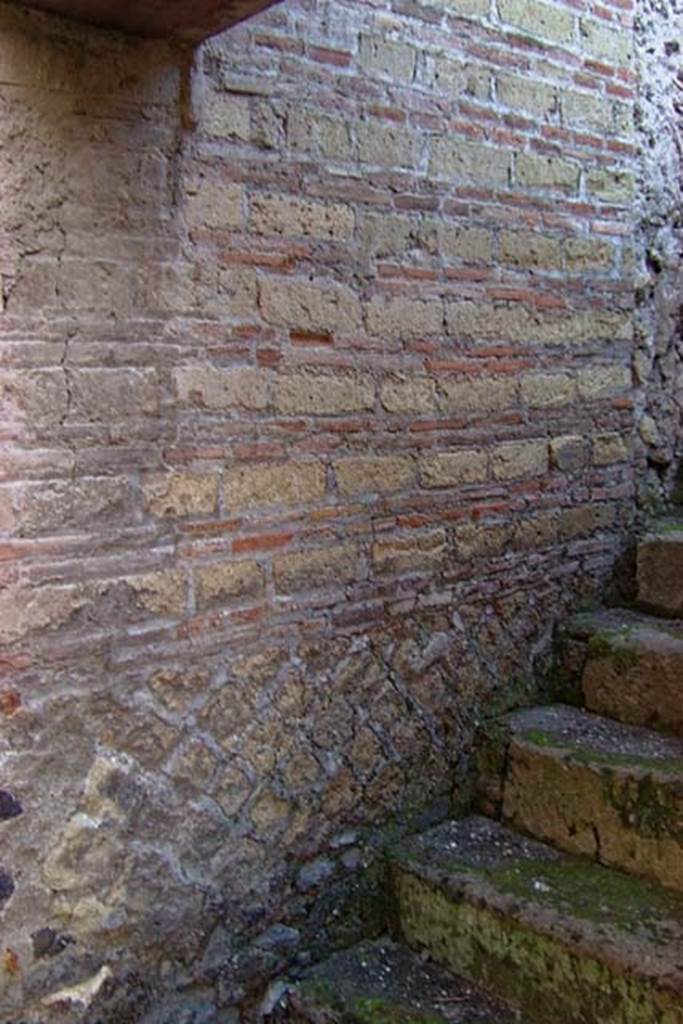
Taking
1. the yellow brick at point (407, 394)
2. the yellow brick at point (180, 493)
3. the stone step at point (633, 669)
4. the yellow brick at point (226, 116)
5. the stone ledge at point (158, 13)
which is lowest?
the stone step at point (633, 669)

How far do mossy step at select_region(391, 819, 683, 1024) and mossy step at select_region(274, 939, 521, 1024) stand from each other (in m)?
0.05

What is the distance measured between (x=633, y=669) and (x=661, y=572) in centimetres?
49

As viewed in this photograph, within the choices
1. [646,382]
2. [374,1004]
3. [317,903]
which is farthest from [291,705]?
[646,382]

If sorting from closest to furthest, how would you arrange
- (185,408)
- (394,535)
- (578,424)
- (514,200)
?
1. (185,408)
2. (394,535)
3. (514,200)
4. (578,424)

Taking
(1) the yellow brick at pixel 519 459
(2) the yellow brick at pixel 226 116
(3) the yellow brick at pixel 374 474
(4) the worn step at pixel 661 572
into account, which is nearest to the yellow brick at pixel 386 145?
(2) the yellow brick at pixel 226 116

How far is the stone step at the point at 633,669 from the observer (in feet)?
10.0

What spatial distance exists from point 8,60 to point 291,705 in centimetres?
164

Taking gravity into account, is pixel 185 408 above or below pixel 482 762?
above

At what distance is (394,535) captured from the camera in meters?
2.92

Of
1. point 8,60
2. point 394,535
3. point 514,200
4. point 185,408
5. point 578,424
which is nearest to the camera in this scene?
point 8,60

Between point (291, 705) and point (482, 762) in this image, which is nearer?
point (291, 705)

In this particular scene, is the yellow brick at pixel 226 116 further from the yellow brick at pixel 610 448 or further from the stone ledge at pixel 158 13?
the yellow brick at pixel 610 448

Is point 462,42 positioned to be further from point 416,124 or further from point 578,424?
point 578,424

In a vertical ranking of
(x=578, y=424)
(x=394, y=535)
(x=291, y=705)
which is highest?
(x=578, y=424)
